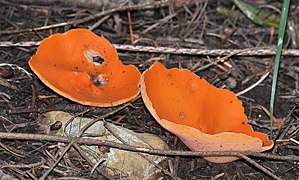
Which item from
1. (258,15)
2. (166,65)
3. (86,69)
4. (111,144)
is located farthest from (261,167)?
(258,15)

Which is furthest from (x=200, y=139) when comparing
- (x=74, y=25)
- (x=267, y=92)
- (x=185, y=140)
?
(x=74, y=25)

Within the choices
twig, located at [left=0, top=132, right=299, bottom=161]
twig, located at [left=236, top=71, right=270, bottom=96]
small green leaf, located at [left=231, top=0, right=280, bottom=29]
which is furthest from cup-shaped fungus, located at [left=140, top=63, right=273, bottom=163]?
small green leaf, located at [left=231, top=0, right=280, bottom=29]

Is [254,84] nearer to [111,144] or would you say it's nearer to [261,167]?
[261,167]

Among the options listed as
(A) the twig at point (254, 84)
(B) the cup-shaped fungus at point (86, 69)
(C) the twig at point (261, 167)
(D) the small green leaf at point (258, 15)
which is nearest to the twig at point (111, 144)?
(C) the twig at point (261, 167)

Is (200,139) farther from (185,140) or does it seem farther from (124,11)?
(124,11)

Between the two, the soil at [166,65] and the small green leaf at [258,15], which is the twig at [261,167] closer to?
the soil at [166,65]

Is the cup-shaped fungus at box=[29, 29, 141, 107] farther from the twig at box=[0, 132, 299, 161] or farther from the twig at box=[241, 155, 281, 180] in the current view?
the twig at box=[241, 155, 281, 180]
